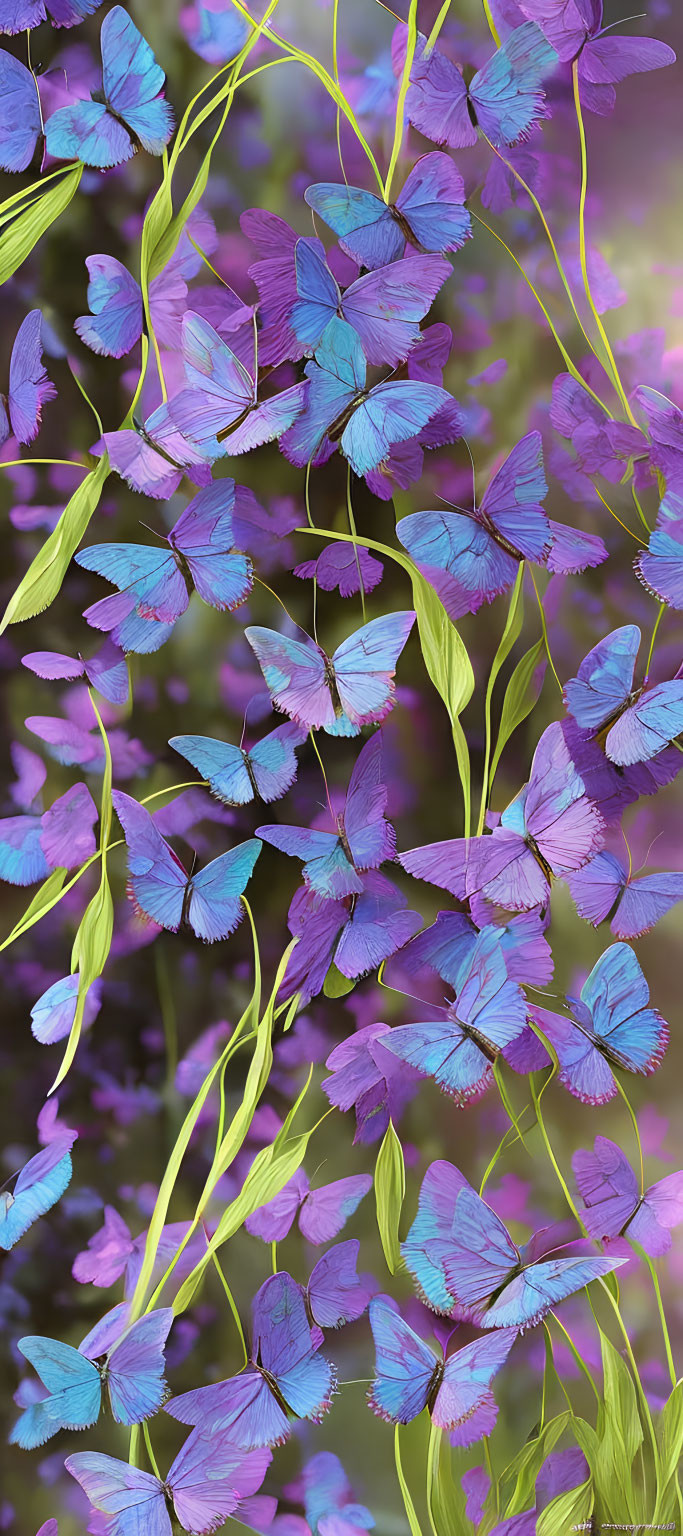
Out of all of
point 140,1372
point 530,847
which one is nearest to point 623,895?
Result: point 530,847

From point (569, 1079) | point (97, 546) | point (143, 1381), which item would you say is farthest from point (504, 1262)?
point (97, 546)

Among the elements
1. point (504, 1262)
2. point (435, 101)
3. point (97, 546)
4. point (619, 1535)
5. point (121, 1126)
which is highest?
point (435, 101)

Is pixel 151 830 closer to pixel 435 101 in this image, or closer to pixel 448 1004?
pixel 448 1004

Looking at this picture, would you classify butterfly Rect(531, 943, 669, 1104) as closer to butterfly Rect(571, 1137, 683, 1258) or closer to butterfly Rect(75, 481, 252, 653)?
butterfly Rect(571, 1137, 683, 1258)

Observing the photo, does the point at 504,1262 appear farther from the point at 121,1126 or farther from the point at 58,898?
the point at 58,898

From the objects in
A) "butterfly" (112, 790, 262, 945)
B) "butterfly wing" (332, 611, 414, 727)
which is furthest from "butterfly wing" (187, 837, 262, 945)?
"butterfly wing" (332, 611, 414, 727)

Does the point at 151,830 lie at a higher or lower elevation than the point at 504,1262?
higher
